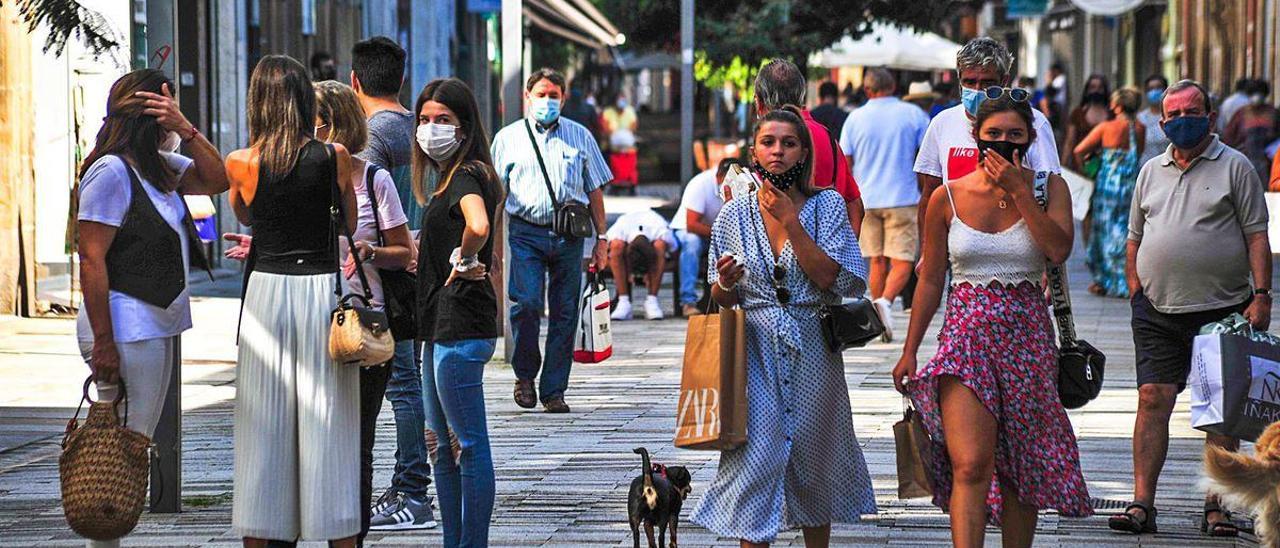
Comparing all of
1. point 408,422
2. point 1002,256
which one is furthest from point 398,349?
point 1002,256

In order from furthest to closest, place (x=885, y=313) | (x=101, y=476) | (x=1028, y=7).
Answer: (x=1028, y=7)
(x=885, y=313)
(x=101, y=476)

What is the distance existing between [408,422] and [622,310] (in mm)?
Answer: 8209

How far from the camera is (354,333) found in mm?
5996

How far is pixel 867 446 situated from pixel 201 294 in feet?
30.6

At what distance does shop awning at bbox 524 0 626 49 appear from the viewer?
22.6 meters

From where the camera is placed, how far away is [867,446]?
958cm

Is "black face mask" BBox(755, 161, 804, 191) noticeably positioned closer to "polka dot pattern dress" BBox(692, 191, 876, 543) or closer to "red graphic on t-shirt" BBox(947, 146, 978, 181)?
"polka dot pattern dress" BBox(692, 191, 876, 543)

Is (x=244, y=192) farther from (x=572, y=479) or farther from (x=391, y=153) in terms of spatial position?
(x=572, y=479)

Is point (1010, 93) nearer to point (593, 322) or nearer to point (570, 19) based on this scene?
point (593, 322)

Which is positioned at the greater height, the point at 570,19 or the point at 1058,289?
the point at 570,19

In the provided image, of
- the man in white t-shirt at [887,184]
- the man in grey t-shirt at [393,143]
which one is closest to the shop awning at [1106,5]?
the man in white t-shirt at [887,184]

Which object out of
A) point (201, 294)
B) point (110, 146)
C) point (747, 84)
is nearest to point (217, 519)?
point (110, 146)

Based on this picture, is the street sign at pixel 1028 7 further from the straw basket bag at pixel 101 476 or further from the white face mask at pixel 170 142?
the straw basket bag at pixel 101 476

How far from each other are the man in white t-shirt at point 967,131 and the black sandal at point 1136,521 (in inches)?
51.0
